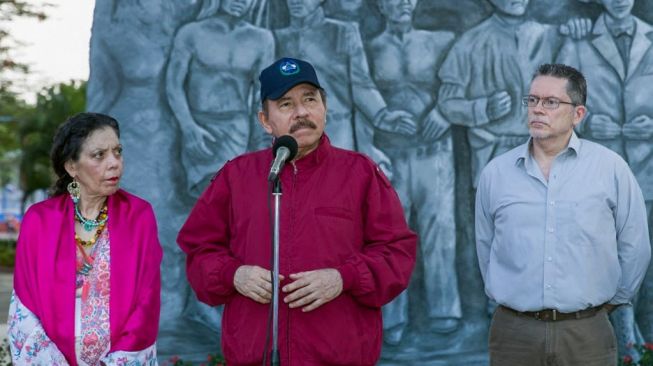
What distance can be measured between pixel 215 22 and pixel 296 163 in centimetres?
378

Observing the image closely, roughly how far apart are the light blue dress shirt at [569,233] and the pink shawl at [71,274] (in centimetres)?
149

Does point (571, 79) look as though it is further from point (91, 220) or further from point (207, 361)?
point (207, 361)

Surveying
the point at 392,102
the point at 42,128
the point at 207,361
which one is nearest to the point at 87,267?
the point at 207,361

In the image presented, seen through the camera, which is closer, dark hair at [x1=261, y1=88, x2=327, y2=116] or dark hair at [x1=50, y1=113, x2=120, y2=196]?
dark hair at [x1=261, y1=88, x2=327, y2=116]

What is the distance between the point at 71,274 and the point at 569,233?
6.60ft

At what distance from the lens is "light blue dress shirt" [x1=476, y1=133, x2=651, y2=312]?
4.04 meters

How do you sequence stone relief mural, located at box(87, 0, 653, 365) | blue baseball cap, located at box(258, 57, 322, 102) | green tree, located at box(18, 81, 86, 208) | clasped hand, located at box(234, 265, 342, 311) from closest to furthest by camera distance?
clasped hand, located at box(234, 265, 342, 311) → blue baseball cap, located at box(258, 57, 322, 102) → stone relief mural, located at box(87, 0, 653, 365) → green tree, located at box(18, 81, 86, 208)

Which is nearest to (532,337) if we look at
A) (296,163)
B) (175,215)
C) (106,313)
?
(296,163)

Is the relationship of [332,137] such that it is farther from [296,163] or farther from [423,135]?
[296,163]

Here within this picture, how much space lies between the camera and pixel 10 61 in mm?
17594

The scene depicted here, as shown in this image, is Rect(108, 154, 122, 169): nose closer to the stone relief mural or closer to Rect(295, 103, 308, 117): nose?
Rect(295, 103, 308, 117): nose

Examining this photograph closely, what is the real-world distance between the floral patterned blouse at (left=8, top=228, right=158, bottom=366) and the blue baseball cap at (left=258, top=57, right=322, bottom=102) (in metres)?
0.91

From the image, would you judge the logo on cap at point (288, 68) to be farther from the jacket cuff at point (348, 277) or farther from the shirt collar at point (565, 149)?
the shirt collar at point (565, 149)

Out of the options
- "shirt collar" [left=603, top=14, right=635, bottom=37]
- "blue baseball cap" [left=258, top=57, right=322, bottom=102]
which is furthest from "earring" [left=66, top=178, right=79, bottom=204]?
"shirt collar" [left=603, top=14, right=635, bottom=37]
